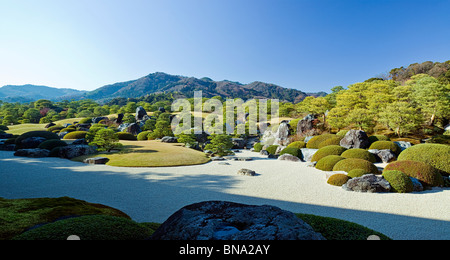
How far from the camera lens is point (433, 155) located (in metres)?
10.0

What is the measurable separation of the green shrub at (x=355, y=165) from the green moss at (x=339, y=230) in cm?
780

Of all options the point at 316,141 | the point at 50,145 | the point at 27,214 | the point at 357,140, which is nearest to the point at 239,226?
the point at 27,214

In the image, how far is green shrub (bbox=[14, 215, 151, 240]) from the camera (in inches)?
90.4

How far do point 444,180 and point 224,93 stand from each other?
163 metres

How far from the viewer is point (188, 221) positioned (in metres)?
2.21

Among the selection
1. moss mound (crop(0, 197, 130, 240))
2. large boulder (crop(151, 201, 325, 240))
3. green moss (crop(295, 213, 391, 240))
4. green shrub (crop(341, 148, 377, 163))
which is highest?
large boulder (crop(151, 201, 325, 240))

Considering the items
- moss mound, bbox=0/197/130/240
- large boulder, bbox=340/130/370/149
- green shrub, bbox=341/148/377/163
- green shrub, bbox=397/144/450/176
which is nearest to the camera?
moss mound, bbox=0/197/130/240

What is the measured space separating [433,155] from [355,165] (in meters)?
3.72

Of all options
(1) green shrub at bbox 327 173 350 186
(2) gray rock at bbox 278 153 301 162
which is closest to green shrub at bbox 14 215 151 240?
(1) green shrub at bbox 327 173 350 186

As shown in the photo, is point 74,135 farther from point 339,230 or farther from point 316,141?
point 339,230

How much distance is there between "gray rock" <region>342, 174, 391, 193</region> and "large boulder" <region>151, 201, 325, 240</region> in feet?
24.4

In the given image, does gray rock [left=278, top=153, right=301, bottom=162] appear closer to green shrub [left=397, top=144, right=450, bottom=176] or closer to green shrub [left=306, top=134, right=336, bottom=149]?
green shrub [left=306, top=134, right=336, bottom=149]

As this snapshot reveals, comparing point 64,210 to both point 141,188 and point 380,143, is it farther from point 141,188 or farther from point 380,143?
point 380,143
